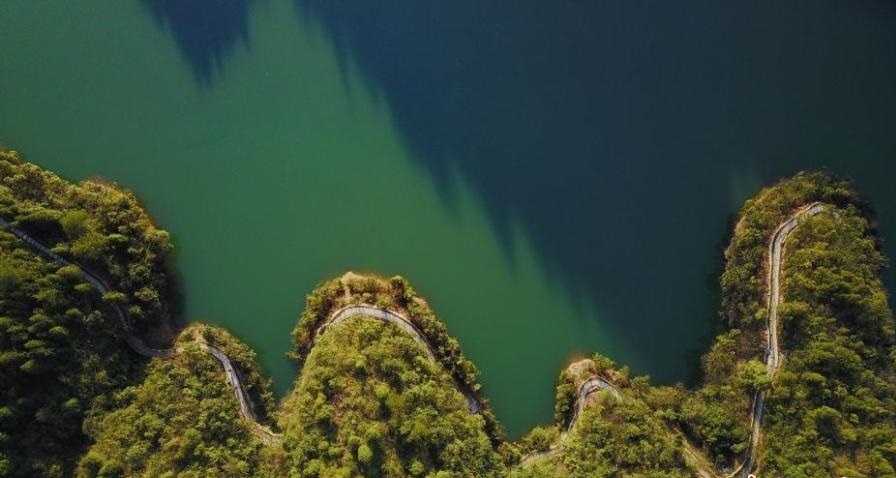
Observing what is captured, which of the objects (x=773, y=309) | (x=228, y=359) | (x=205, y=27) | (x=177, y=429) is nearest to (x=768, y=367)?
(x=773, y=309)

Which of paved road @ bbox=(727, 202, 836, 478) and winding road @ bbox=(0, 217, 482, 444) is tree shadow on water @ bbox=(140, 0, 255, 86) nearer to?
winding road @ bbox=(0, 217, 482, 444)

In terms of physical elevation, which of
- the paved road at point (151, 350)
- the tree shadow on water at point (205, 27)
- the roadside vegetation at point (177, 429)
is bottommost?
the roadside vegetation at point (177, 429)

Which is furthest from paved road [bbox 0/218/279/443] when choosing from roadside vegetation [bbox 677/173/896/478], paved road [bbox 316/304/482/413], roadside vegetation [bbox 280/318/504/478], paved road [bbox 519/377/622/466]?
roadside vegetation [bbox 677/173/896/478]

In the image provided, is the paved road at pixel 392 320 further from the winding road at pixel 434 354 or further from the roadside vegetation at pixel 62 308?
the roadside vegetation at pixel 62 308

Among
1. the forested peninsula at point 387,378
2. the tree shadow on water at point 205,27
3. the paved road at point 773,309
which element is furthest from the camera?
the tree shadow on water at point 205,27

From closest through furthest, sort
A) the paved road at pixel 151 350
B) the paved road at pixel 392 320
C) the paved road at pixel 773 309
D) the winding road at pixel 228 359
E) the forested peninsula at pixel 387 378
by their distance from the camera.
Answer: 1. the forested peninsula at pixel 387 378
2. the paved road at pixel 773 309
3. the paved road at pixel 151 350
4. the winding road at pixel 228 359
5. the paved road at pixel 392 320

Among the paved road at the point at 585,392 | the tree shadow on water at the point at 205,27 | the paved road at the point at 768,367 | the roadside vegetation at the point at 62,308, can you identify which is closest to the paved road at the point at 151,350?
the roadside vegetation at the point at 62,308
